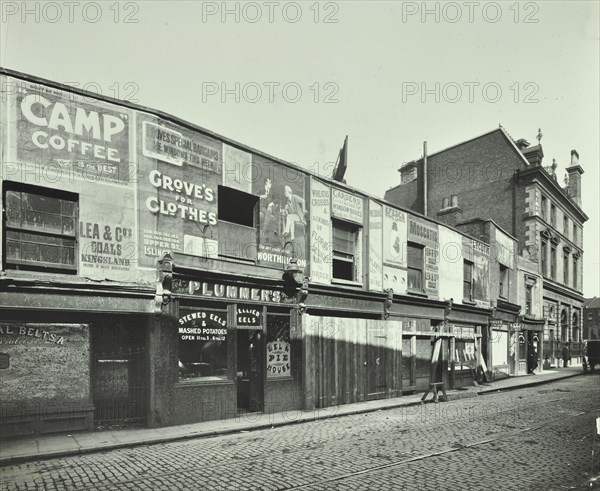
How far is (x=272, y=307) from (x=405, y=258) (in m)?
7.09

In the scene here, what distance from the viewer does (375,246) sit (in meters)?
16.6

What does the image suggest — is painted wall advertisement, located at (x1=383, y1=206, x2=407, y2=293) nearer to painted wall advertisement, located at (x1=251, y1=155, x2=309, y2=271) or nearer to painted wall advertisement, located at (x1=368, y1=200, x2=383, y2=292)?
painted wall advertisement, located at (x1=368, y1=200, x2=383, y2=292)

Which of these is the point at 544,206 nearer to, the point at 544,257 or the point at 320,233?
the point at 544,257

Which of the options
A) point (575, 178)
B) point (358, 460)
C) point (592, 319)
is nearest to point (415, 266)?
point (358, 460)

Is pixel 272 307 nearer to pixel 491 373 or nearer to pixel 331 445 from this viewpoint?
A: pixel 331 445

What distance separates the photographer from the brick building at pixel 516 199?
3372cm

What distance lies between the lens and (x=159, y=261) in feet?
35.3

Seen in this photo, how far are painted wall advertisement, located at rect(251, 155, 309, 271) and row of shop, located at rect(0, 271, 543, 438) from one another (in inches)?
40.7

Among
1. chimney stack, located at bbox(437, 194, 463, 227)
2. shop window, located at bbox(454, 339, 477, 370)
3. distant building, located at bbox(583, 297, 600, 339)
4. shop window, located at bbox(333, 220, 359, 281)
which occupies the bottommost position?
distant building, located at bbox(583, 297, 600, 339)

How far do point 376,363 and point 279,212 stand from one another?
239 inches

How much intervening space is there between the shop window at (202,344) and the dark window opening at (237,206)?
2.69m

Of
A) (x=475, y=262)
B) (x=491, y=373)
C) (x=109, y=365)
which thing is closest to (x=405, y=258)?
(x=475, y=262)

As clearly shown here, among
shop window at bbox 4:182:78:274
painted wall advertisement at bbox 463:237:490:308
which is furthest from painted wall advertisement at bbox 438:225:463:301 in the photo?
shop window at bbox 4:182:78:274

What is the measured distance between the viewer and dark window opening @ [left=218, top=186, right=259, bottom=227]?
42.0 feet
